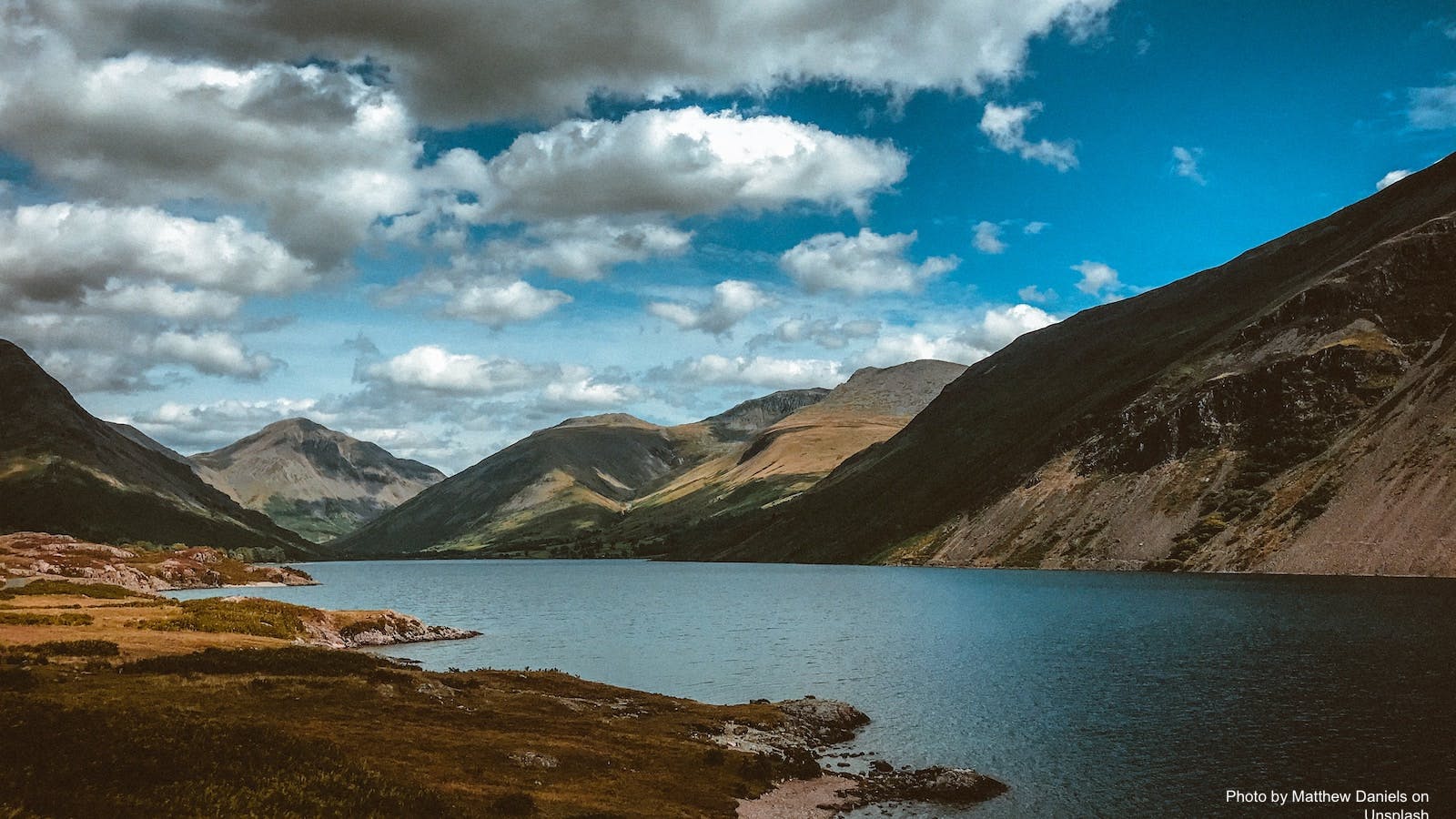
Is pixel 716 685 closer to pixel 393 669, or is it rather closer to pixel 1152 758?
pixel 393 669

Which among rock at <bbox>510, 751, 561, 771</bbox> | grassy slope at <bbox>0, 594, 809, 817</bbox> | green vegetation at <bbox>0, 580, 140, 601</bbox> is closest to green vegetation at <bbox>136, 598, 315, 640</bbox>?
grassy slope at <bbox>0, 594, 809, 817</bbox>

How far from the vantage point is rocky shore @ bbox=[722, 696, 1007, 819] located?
3997 centimetres

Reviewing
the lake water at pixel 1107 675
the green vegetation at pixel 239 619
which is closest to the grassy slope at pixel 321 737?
the green vegetation at pixel 239 619

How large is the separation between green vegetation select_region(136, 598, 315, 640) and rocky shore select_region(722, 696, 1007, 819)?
52072 millimetres

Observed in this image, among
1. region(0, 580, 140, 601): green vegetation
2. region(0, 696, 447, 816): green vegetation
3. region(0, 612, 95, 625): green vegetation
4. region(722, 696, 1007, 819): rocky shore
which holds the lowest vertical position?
region(722, 696, 1007, 819): rocky shore

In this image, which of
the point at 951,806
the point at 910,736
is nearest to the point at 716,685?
the point at 910,736

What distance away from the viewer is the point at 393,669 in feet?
201

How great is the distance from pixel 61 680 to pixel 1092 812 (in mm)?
49404

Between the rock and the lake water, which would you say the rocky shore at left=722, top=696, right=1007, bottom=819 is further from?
the rock

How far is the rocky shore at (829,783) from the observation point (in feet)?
131

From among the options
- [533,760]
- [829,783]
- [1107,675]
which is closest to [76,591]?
[533,760]

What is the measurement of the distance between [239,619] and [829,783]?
67.9 meters

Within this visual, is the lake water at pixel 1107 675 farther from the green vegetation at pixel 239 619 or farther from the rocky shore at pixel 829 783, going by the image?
the green vegetation at pixel 239 619

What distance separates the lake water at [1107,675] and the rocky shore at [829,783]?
1.80 meters
